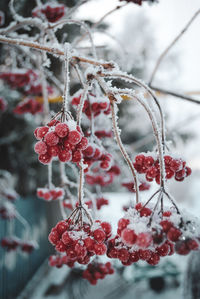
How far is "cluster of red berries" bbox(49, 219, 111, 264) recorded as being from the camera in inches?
31.5

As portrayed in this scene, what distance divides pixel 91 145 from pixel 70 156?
0.20 m

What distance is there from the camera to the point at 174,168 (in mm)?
905

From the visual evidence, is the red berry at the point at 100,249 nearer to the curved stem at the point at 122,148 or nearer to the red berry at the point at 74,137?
the curved stem at the point at 122,148

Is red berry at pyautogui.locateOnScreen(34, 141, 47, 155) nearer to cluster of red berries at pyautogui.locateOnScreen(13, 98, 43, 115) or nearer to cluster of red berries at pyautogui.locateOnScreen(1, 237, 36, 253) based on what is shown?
cluster of red berries at pyautogui.locateOnScreen(13, 98, 43, 115)

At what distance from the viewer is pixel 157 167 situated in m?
0.92

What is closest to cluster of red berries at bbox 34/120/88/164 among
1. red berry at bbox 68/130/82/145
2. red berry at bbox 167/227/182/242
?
red berry at bbox 68/130/82/145

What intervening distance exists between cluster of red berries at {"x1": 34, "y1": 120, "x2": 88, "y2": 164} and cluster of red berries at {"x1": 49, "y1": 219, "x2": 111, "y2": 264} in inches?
8.5

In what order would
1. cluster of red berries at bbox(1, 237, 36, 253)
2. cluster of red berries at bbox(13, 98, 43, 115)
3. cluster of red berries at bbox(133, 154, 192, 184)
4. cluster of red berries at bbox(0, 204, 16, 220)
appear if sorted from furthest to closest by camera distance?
cluster of red berries at bbox(0, 204, 16, 220) < cluster of red berries at bbox(1, 237, 36, 253) < cluster of red berries at bbox(13, 98, 43, 115) < cluster of red berries at bbox(133, 154, 192, 184)

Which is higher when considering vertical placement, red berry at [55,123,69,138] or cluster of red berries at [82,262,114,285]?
red berry at [55,123,69,138]

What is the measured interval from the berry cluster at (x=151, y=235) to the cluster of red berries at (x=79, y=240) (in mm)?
71

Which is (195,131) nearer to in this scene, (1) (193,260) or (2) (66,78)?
(1) (193,260)

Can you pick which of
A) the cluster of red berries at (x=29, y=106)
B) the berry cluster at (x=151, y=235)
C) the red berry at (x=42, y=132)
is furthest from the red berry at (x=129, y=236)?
the cluster of red berries at (x=29, y=106)

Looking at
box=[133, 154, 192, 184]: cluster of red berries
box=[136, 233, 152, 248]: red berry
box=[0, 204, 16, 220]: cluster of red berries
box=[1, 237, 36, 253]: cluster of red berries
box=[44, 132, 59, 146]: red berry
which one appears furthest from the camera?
box=[0, 204, 16, 220]: cluster of red berries

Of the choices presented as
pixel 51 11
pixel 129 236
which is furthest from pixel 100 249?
pixel 51 11
